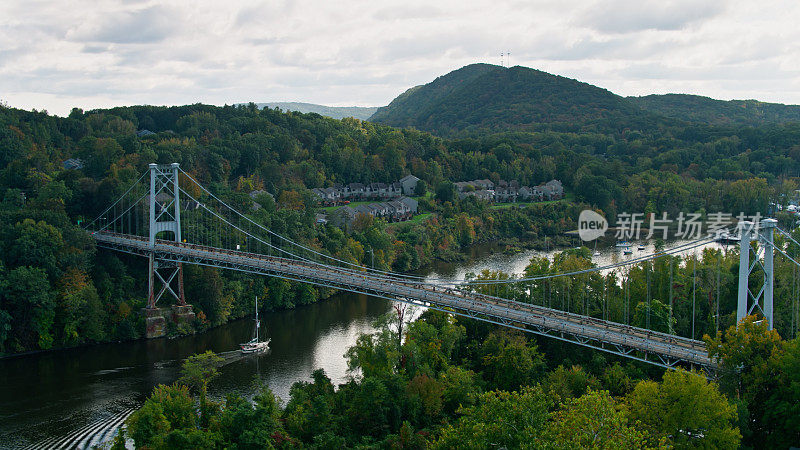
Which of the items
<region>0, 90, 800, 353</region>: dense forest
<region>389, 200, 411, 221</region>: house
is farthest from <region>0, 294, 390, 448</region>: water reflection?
<region>389, 200, 411, 221</region>: house

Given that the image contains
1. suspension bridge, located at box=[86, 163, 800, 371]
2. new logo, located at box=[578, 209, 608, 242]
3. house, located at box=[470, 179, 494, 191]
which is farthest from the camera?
house, located at box=[470, 179, 494, 191]

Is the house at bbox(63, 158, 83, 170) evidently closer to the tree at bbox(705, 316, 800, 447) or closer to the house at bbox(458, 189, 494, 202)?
the house at bbox(458, 189, 494, 202)

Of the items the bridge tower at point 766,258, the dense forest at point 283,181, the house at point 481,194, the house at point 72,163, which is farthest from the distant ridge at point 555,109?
the bridge tower at point 766,258

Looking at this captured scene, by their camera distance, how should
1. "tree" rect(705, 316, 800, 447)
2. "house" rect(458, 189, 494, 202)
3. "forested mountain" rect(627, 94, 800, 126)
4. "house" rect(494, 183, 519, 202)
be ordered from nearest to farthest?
"tree" rect(705, 316, 800, 447) < "house" rect(458, 189, 494, 202) < "house" rect(494, 183, 519, 202) < "forested mountain" rect(627, 94, 800, 126)

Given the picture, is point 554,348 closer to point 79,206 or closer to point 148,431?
point 148,431

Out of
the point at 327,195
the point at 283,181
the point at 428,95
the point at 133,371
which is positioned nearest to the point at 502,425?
the point at 133,371

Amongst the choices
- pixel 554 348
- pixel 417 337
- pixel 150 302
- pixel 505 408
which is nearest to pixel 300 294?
pixel 150 302

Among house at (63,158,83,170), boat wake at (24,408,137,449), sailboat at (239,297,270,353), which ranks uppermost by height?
house at (63,158,83,170)
